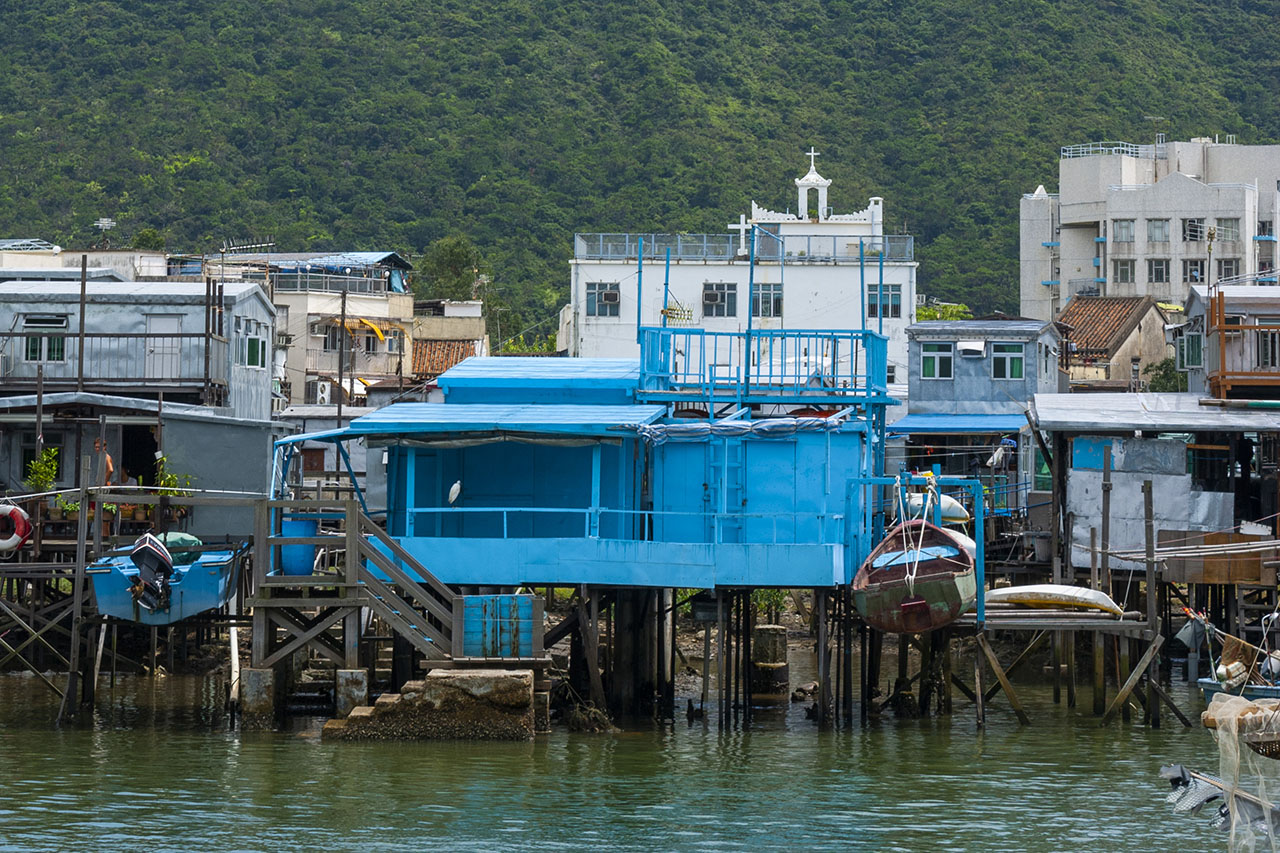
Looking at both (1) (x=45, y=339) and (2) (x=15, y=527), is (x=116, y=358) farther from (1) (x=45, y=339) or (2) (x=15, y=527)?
(2) (x=15, y=527)

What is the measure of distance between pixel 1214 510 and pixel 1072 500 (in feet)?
8.97

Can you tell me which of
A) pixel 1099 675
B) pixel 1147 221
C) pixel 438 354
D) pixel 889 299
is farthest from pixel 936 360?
pixel 1147 221

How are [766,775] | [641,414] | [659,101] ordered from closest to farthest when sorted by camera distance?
[766,775] < [641,414] < [659,101]

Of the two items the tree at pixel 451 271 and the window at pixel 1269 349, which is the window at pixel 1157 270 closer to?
the tree at pixel 451 271

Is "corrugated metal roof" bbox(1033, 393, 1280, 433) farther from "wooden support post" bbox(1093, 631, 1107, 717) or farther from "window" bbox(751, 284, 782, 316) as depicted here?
"window" bbox(751, 284, 782, 316)

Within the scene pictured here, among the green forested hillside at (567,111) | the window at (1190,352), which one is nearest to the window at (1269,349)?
the window at (1190,352)

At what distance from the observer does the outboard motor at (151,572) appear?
30.3 meters

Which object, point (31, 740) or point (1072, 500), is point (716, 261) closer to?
point (1072, 500)

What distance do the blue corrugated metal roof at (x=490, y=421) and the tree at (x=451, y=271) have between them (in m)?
Result: 53.7

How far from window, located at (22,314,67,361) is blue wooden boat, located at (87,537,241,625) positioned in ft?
41.2

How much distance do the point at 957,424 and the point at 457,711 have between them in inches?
959

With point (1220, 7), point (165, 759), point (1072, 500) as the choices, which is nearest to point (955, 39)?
point (1220, 7)

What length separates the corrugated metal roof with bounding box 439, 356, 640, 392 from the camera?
33031 mm

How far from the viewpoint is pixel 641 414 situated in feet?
101
